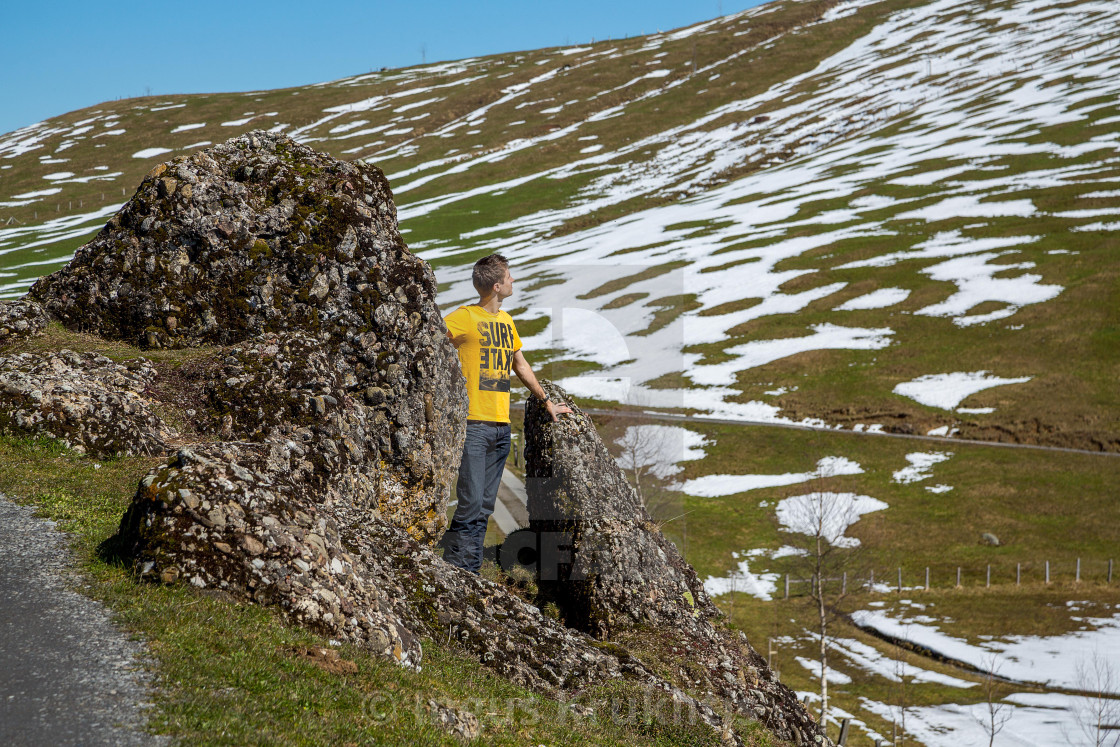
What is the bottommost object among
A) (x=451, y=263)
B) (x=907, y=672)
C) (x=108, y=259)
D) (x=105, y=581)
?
(x=907, y=672)

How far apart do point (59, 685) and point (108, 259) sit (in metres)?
13.9

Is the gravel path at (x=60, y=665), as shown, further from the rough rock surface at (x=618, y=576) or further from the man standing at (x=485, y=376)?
the rough rock surface at (x=618, y=576)

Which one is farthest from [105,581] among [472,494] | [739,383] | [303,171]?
[739,383]

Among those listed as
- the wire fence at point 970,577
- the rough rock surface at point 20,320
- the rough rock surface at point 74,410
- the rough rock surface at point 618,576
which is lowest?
the wire fence at point 970,577

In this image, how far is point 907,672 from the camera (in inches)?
1757

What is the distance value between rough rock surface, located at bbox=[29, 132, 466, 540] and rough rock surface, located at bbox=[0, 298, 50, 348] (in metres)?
0.43

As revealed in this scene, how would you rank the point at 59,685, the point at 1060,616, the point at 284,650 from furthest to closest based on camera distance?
the point at 1060,616 < the point at 284,650 < the point at 59,685

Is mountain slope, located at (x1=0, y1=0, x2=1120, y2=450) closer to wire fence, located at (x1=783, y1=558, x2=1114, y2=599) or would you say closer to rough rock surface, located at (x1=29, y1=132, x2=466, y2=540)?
wire fence, located at (x1=783, y1=558, x2=1114, y2=599)

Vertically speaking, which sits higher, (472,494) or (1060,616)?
(472,494)

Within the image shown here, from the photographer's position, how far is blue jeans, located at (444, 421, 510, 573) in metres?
13.5

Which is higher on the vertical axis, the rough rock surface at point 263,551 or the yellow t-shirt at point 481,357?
the yellow t-shirt at point 481,357

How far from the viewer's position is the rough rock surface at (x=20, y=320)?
16938 millimetres

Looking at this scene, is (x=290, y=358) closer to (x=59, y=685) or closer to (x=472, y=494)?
(x=472, y=494)

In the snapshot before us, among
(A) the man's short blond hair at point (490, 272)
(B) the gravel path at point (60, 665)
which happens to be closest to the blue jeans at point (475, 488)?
(A) the man's short blond hair at point (490, 272)
